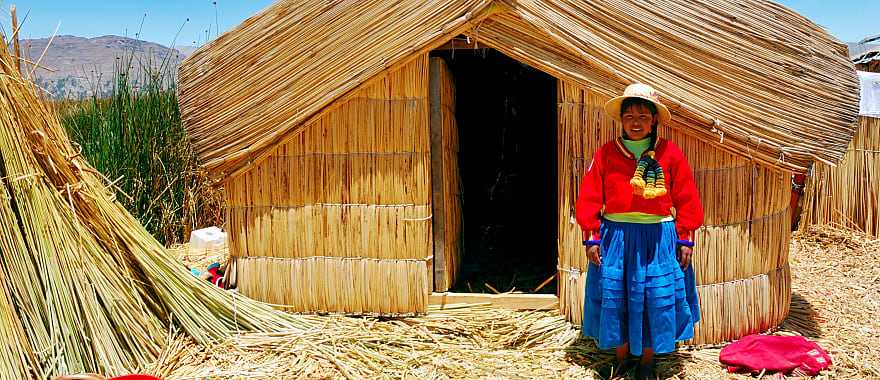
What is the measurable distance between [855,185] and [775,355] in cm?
355

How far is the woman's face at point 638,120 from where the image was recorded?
3195mm

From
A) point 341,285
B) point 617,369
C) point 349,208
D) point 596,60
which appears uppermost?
point 596,60

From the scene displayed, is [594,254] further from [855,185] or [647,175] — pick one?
[855,185]

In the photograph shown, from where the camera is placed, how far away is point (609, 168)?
328cm

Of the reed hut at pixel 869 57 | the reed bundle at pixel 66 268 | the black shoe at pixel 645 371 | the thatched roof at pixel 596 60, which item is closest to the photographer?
the reed bundle at pixel 66 268

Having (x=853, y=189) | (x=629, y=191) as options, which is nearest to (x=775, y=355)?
(x=629, y=191)

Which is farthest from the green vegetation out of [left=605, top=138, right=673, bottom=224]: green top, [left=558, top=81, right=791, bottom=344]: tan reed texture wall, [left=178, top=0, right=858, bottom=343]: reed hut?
[left=605, top=138, right=673, bottom=224]: green top

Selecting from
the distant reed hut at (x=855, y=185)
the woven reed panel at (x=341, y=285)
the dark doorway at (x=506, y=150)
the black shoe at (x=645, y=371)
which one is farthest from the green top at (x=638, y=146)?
the distant reed hut at (x=855, y=185)

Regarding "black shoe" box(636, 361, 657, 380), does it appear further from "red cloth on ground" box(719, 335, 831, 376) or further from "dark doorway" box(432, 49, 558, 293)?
"dark doorway" box(432, 49, 558, 293)

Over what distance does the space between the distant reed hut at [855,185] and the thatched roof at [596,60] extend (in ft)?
8.15

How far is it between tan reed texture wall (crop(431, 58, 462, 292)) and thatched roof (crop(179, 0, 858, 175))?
0.35 m

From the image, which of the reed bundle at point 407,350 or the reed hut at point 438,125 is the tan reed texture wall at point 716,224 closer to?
the reed hut at point 438,125

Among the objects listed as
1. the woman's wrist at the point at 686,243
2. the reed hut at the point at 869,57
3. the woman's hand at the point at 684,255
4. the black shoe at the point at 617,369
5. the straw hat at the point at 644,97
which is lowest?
the black shoe at the point at 617,369

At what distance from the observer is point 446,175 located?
13.8 ft
